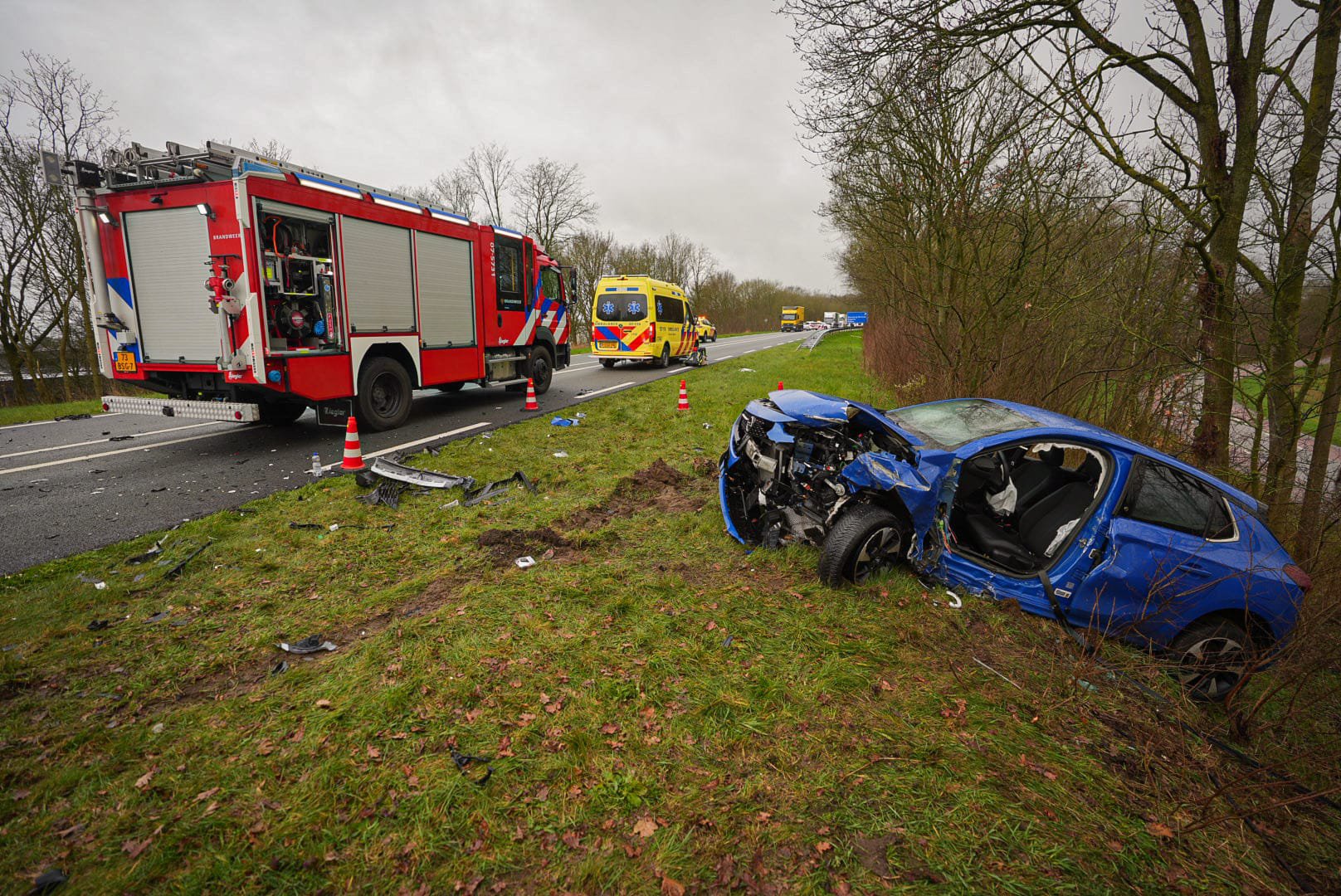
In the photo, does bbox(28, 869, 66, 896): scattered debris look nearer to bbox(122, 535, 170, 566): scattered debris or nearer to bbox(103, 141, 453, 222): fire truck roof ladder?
bbox(122, 535, 170, 566): scattered debris

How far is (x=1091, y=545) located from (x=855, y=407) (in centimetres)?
165

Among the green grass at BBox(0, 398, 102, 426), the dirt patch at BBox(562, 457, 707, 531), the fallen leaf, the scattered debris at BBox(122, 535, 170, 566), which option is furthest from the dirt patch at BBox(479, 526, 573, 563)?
the green grass at BBox(0, 398, 102, 426)

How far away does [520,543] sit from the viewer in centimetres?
441

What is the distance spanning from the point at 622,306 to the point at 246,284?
1203 cm

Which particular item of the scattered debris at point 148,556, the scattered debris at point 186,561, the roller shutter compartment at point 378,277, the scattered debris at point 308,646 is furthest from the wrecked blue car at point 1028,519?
the roller shutter compartment at point 378,277

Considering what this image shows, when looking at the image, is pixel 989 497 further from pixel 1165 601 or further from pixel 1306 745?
pixel 1306 745

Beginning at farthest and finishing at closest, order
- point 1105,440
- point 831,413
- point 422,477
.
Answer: point 422,477
point 831,413
point 1105,440

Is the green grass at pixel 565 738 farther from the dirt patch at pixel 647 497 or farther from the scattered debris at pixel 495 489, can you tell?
the scattered debris at pixel 495 489

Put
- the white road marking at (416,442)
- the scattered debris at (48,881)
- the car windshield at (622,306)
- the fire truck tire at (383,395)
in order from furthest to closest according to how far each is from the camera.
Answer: the car windshield at (622,306), the fire truck tire at (383,395), the white road marking at (416,442), the scattered debris at (48,881)

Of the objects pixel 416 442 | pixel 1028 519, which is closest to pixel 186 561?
pixel 416 442

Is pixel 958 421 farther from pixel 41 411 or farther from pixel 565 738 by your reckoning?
pixel 41 411

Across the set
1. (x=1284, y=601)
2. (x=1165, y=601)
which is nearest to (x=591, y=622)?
(x=1165, y=601)

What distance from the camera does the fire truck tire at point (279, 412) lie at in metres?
8.05

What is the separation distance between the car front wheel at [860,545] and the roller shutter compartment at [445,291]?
7.18 metres
